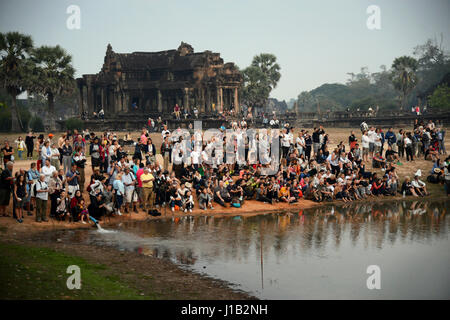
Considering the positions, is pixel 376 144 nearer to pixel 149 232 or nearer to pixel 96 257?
pixel 149 232

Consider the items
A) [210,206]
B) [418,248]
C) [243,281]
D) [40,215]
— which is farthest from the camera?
[210,206]

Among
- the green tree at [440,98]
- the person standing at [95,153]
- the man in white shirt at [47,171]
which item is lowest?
the man in white shirt at [47,171]

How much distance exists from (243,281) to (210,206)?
9127 mm

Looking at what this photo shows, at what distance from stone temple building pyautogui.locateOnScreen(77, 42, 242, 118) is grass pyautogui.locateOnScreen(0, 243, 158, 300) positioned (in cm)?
4506

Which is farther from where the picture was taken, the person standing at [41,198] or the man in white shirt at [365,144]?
the man in white shirt at [365,144]

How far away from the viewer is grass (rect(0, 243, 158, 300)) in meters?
12.7

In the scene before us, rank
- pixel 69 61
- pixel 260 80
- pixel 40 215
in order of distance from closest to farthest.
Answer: pixel 40 215, pixel 69 61, pixel 260 80

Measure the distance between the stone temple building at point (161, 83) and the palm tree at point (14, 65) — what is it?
10.5 metres

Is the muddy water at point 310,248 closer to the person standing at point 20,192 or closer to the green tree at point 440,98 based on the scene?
the person standing at point 20,192

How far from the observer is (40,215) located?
19891mm

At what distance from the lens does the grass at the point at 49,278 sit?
1273cm

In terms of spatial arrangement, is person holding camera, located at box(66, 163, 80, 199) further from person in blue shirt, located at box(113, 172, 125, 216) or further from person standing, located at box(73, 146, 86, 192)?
person standing, located at box(73, 146, 86, 192)

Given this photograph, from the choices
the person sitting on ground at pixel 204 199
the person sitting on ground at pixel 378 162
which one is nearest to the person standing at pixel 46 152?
the person sitting on ground at pixel 204 199
